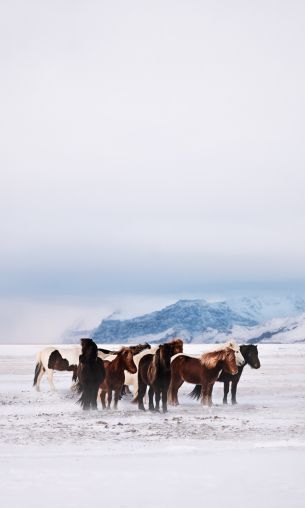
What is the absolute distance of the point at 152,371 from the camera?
1560 cm

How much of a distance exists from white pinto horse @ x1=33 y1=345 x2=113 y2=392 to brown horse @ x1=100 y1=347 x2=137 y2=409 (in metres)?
4.25

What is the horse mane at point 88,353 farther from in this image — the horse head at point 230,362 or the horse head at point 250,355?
the horse head at point 250,355

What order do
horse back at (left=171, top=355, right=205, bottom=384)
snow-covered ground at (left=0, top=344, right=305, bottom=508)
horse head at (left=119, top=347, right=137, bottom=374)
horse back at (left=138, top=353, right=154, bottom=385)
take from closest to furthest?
snow-covered ground at (left=0, top=344, right=305, bottom=508)
horse back at (left=138, top=353, right=154, bottom=385)
horse head at (left=119, top=347, right=137, bottom=374)
horse back at (left=171, top=355, right=205, bottom=384)

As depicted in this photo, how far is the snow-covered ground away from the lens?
23.2 feet

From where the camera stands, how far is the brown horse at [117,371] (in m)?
16.1

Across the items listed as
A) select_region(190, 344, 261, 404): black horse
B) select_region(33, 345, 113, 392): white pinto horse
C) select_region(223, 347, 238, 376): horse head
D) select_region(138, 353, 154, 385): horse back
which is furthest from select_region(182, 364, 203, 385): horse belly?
select_region(33, 345, 113, 392): white pinto horse

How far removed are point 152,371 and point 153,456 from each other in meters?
5.97

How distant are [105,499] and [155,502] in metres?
0.48

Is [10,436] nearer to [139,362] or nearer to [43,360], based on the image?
[139,362]

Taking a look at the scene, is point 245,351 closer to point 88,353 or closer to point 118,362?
point 118,362

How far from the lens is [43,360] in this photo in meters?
21.3

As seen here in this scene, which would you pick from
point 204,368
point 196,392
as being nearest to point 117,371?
point 204,368

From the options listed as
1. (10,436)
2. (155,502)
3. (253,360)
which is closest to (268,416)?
(253,360)

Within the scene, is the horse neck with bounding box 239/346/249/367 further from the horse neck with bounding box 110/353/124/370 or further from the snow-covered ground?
the horse neck with bounding box 110/353/124/370
